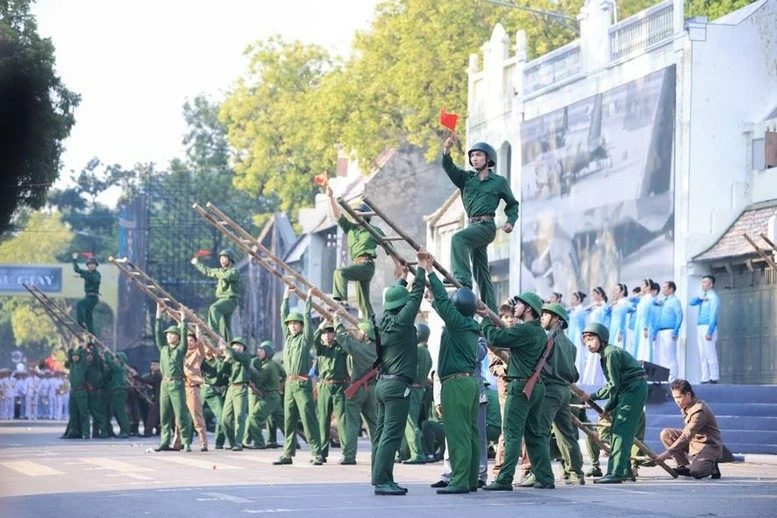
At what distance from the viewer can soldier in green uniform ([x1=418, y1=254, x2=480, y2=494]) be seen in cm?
1506

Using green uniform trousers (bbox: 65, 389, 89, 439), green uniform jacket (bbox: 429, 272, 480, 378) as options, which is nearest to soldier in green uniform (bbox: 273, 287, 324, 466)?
green uniform jacket (bbox: 429, 272, 480, 378)

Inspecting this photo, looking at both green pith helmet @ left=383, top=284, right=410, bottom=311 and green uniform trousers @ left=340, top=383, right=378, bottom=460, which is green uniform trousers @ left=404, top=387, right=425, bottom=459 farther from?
green pith helmet @ left=383, top=284, right=410, bottom=311

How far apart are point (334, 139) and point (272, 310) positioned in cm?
1134

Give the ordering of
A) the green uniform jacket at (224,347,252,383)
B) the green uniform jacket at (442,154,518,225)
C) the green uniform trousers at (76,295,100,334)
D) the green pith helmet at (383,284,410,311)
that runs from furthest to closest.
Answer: the green uniform trousers at (76,295,100,334)
the green uniform jacket at (224,347,252,383)
the green uniform jacket at (442,154,518,225)
the green pith helmet at (383,284,410,311)

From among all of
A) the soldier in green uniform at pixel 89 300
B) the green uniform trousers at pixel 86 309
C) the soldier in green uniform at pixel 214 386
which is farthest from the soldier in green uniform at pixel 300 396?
the green uniform trousers at pixel 86 309

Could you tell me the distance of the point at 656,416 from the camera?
26.3 meters

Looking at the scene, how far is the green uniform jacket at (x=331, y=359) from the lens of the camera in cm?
2211

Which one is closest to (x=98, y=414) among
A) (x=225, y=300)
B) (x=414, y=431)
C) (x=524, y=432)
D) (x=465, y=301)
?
(x=225, y=300)

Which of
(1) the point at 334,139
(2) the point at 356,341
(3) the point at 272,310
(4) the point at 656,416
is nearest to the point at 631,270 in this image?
(4) the point at 656,416

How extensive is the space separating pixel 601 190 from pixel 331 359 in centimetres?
1592

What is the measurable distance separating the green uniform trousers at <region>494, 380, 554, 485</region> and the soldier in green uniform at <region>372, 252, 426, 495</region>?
577mm

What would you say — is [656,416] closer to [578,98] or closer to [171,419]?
[171,419]

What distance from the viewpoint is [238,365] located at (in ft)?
88.0

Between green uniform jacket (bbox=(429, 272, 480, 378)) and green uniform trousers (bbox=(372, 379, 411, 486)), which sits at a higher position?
green uniform jacket (bbox=(429, 272, 480, 378))
